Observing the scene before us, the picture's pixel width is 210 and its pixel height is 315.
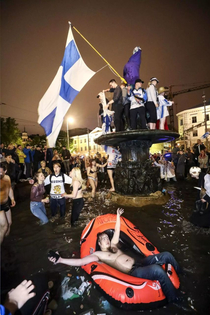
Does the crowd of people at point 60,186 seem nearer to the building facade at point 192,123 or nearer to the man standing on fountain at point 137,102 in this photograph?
Answer: the man standing on fountain at point 137,102

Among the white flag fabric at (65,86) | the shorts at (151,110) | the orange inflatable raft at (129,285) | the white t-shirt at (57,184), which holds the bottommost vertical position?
the orange inflatable raft at (129,285)

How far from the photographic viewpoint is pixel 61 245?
157 inches

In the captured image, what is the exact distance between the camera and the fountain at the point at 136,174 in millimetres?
6625

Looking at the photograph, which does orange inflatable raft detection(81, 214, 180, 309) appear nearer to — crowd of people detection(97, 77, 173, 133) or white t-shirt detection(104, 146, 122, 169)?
crowd of people detection(97, 77, 173, 133)

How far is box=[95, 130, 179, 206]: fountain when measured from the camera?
662 cm

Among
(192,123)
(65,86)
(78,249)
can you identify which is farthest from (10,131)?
(192,123)

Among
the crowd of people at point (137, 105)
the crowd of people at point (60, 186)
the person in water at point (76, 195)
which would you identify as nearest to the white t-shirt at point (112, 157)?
the crowd of people at point (60, 186)

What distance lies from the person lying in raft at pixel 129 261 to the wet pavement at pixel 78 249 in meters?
0.25

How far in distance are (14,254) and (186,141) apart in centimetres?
6127

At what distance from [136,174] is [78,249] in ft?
12.3

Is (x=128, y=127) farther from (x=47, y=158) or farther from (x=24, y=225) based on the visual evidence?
(x=47, y=158)

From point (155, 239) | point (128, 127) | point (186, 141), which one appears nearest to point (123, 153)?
point (128, 127)

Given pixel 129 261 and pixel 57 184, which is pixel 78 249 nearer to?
pixel 129 261

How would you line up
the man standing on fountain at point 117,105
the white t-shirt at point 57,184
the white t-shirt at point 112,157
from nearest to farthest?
1. the white t-shirt at point 57,184
2. the man standing on fountain at point 117,105
3. the white t-shirt at point 112,157
